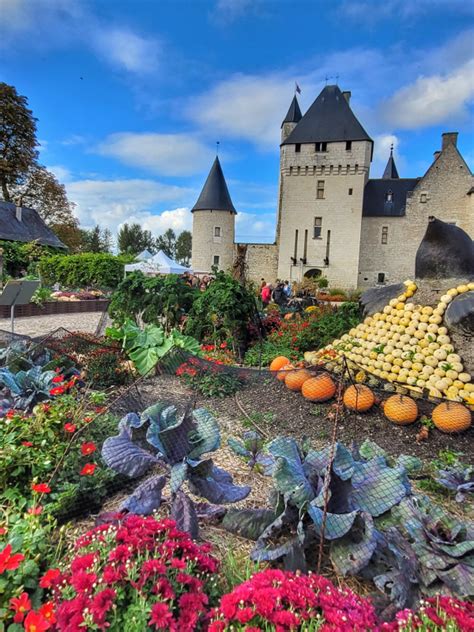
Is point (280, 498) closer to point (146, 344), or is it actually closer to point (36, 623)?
point (36, 623)

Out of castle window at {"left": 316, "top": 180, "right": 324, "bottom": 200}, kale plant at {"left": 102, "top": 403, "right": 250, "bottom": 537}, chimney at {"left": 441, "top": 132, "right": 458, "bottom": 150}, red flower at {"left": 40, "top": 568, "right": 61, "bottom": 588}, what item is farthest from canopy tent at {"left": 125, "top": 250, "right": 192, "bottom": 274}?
chimney at {"left": 441, "top": 132, "right": 458, "bottom": 150}

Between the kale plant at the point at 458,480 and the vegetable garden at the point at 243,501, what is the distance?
1 cm

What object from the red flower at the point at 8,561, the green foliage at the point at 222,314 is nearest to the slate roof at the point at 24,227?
the green foliage at the point at 222,314

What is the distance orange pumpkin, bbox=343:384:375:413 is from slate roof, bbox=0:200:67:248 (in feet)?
71.7

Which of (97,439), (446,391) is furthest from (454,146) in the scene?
(97,439)

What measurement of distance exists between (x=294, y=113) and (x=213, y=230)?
11116 millimetres

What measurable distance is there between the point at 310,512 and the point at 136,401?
Answer: 1.89m

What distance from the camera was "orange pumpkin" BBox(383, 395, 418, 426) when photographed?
318 centimetres

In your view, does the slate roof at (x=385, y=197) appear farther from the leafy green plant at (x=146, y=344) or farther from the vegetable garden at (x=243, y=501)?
the leafy green plant at (x=146, y=344)

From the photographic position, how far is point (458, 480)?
7.61ft

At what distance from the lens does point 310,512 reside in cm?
155

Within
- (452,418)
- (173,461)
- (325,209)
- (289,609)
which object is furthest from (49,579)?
(325,209)

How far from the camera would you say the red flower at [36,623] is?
3.09 ft

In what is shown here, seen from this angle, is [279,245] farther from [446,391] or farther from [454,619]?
[454,619]
